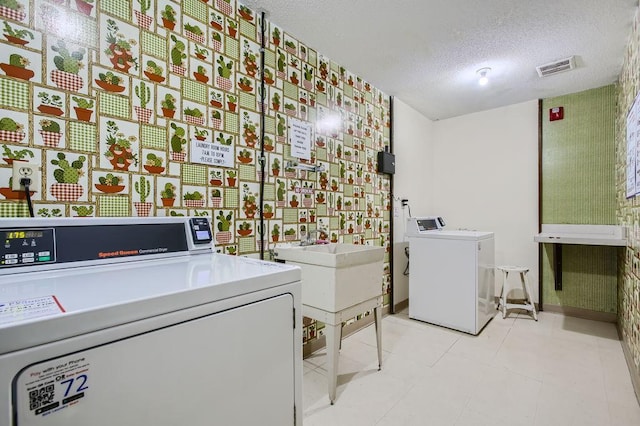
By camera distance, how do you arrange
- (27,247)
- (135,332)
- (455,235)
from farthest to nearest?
(455,235), (27,247), (135,332)

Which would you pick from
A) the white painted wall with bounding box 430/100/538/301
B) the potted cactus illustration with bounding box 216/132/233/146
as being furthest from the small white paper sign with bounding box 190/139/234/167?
the white painted wall with bounding box 430/100/538/301

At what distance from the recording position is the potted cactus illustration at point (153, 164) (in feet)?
5.30

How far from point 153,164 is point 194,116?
39 centimetres

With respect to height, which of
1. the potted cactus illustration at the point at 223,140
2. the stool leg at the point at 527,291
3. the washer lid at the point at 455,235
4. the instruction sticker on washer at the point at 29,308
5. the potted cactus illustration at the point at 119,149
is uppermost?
the potted cactus illustration at the point at 223,140

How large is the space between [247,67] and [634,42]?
277cm

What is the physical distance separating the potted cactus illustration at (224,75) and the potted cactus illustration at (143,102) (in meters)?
0.45

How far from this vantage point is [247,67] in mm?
2104

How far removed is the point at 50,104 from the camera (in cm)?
132

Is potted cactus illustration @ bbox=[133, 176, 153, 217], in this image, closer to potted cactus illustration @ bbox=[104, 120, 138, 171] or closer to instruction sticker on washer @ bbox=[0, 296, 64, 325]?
potted cactus illustration @ bbox=[104, 120, 138, 171]

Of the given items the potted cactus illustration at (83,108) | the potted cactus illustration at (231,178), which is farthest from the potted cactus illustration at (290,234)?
the potted cactus illustration at (83,108)

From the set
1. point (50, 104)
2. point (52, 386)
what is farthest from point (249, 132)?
point (52, 386)

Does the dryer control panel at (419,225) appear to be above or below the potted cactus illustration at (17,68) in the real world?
below

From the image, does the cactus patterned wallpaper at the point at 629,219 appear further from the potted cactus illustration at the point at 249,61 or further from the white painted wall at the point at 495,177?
the potted cactus illustration at the point at 249,61

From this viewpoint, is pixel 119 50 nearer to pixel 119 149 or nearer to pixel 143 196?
pixel 119 149
